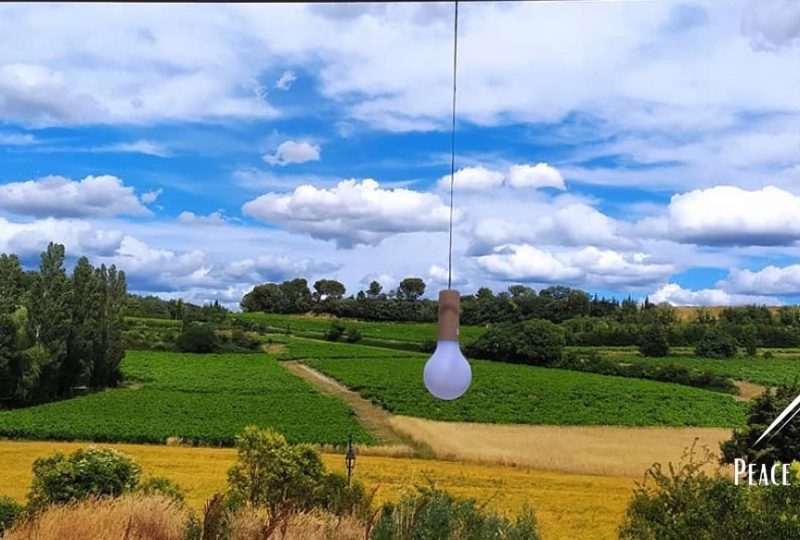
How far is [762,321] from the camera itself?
30750 mm

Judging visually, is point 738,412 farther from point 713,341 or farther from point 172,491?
point 172,491

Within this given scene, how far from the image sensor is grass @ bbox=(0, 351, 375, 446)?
21828 millimetres

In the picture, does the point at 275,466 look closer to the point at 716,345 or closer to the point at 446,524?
the point at 446,524

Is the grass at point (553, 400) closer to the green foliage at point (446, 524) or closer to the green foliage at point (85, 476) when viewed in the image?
the green foliage at point (85, 476)

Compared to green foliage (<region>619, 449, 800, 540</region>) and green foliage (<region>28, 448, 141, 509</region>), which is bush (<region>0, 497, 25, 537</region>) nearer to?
green foliage (<region>28, 448, 141, 509</region>)

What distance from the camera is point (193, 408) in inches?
964

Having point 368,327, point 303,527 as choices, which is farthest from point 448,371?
point 368,327

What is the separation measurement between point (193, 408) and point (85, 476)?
16717mm

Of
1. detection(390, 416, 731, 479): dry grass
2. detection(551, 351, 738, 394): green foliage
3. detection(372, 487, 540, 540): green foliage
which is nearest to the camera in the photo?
detection(372, 487, 540, 540): green foliage

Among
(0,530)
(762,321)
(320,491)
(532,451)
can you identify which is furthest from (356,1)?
(762,321)

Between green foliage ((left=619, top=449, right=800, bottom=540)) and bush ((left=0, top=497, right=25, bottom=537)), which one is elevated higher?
green foliage ((left=619, top=449, right=800, bottom=540))

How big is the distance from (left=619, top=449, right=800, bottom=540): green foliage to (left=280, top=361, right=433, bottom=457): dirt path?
14065mm

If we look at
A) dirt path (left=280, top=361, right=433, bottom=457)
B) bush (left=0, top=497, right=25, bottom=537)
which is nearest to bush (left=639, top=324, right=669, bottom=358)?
dirt path (left=280, top=361, right=433, bottom=457)

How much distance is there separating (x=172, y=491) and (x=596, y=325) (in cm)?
2522
